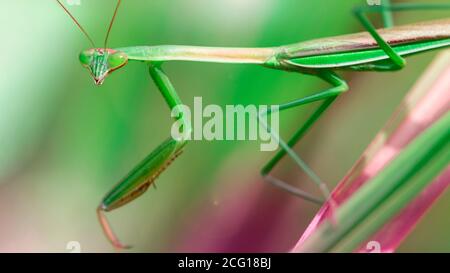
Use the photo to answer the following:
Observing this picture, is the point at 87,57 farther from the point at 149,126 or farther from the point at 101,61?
the point at 149,126

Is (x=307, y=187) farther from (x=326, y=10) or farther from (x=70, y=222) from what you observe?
(x=70, y=222)

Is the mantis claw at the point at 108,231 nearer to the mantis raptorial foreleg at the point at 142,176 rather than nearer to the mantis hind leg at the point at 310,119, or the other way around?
the mantis raptorial foreleg at the point at 142,176

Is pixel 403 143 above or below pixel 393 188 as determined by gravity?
above

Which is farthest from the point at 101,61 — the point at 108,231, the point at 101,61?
the point at 108,231

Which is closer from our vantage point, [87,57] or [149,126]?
[87,57]

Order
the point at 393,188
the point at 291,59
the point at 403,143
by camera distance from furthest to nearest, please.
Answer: the point at 291,59 < the point at 403,143 < the point at 393,188

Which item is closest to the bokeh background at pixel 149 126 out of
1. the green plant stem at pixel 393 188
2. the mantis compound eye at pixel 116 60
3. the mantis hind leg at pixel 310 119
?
the mantis hind leg at pixel 310 119

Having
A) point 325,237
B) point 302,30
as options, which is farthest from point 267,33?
point 325,237
